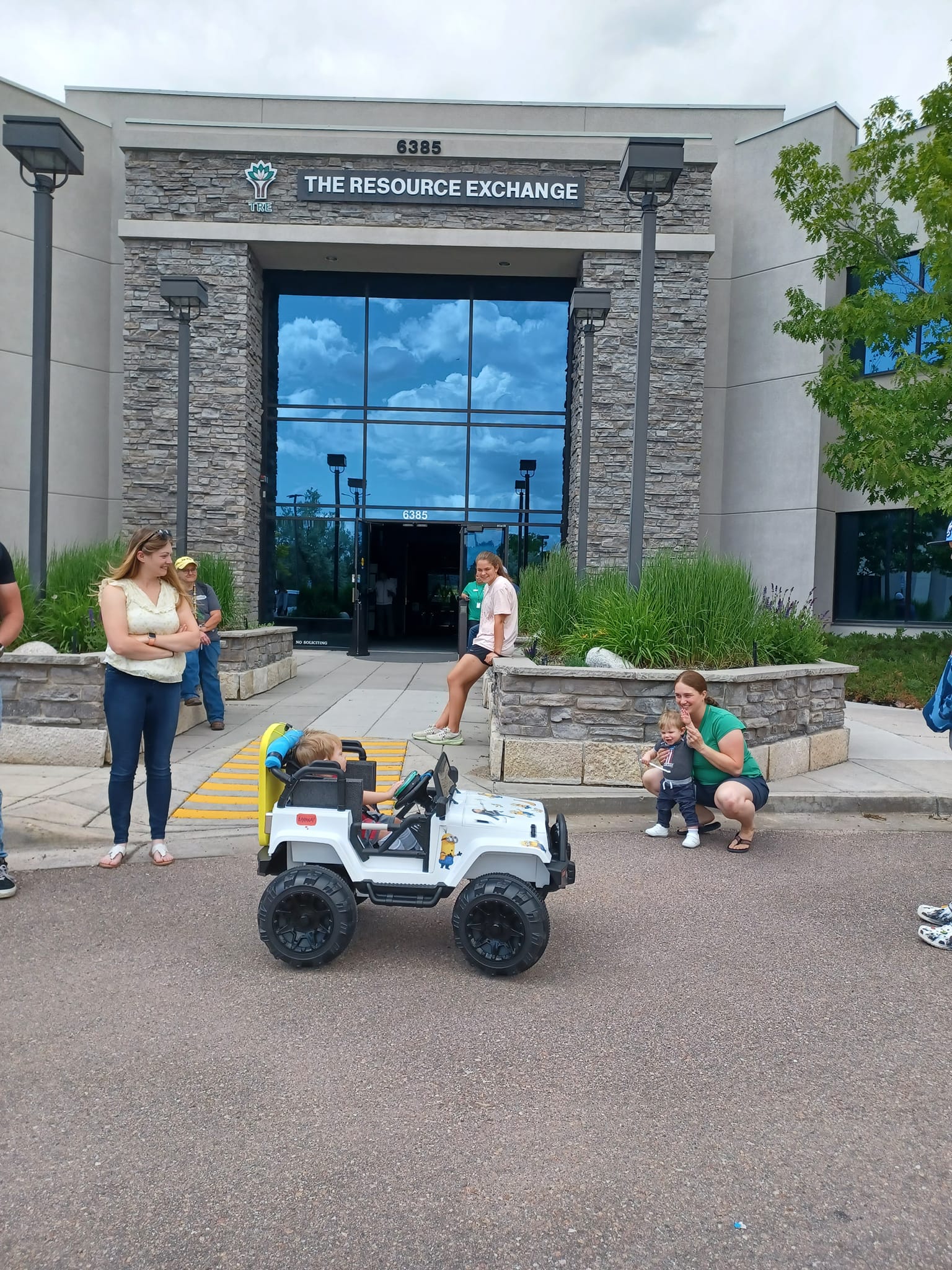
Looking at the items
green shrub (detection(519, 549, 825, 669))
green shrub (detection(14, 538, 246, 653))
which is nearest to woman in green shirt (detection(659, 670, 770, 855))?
green shrub (detection(519, 549, 825, 669))

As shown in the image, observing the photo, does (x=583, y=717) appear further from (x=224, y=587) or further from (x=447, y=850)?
(x=224, y=587)

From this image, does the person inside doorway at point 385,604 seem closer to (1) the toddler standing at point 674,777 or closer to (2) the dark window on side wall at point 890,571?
(2) the dark window on side wall at point 890,571

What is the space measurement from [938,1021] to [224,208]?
1693cm

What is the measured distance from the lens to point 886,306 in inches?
499

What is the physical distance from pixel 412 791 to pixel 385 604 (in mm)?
15507

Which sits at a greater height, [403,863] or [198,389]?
[198,389]

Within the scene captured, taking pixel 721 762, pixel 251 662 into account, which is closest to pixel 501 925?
pixel 721 762

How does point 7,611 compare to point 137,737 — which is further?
point 137,737

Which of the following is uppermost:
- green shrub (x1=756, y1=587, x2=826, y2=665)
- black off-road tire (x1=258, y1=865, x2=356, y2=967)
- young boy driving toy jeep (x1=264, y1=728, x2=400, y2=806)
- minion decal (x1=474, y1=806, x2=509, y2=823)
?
green shrub (x1=756, y1=587, x2=826, y2=665)

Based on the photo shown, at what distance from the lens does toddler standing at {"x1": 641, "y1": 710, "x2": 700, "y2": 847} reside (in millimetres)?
5793

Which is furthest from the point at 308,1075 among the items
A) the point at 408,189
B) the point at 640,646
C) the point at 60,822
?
the point at 408,189

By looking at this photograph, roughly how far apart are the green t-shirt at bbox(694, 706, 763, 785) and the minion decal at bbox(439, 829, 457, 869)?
2483mm

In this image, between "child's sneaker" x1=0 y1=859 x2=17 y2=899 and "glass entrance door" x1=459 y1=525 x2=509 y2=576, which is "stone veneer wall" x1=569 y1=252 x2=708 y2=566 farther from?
"child's sneaker" x1=0 y1=859 x2=17 y2=899

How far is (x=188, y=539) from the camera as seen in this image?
53.7ft
